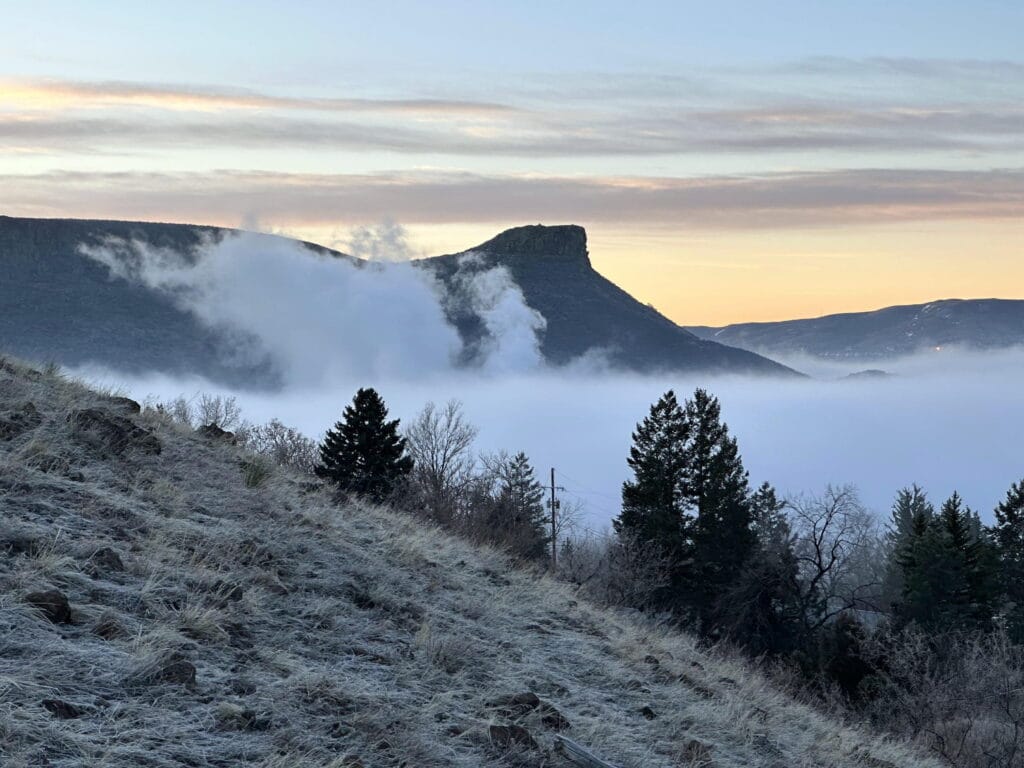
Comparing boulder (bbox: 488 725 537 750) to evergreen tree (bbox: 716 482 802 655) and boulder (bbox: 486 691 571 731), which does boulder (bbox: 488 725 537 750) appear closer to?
boulder (bbox: 486 691 571 731)

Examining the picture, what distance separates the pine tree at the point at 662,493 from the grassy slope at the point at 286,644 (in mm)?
31108

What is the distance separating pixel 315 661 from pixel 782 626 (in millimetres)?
39855

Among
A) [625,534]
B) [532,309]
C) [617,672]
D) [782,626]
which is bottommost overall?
[782,626]

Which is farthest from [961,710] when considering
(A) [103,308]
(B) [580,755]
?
(A) [103,308]

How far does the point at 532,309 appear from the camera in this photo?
196m

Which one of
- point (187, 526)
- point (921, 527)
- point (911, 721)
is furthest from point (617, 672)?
point (921, 527)

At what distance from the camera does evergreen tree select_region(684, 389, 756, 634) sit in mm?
45125

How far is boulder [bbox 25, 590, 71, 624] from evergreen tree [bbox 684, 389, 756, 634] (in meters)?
38.4

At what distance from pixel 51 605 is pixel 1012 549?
49631 millimetres

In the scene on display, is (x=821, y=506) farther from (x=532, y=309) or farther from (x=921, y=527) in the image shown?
(x=532, y=309)

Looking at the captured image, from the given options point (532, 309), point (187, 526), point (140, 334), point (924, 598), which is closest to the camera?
point (187, 526)

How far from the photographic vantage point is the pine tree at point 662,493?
45000 millimetres

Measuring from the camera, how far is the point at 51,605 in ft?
23.4

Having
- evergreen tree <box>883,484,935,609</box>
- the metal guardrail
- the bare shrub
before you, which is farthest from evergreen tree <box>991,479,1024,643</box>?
the metal guardrail
